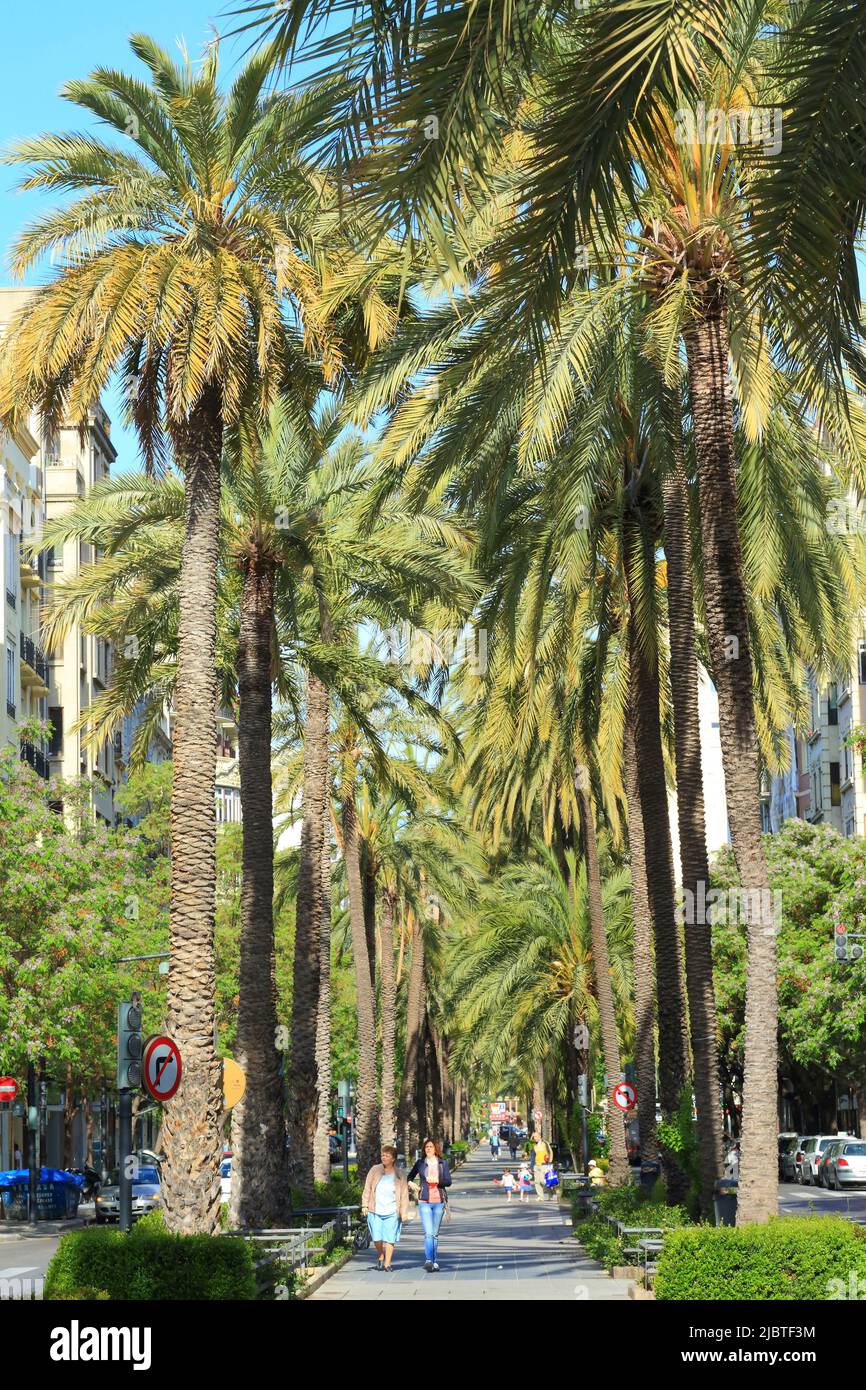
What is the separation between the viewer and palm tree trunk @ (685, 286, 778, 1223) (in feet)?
51.1

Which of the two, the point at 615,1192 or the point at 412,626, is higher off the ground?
the point at 412,626

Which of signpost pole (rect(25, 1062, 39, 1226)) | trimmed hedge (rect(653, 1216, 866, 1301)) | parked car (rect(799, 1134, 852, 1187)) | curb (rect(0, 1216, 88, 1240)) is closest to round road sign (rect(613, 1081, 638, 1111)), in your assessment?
curb (rect(0, 1216, 88, 1240))

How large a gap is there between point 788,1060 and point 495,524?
4862 cm

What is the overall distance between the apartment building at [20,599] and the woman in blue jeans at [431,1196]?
3741 centimetres

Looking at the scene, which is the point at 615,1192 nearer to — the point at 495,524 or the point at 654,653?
the point at 654,653

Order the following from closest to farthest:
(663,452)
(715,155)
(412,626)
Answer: (715,155)
(663,452)
(412,626)

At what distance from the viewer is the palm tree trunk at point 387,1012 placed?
47.6 m

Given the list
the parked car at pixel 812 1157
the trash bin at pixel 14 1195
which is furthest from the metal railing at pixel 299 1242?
the parked car at pixel 812 1157

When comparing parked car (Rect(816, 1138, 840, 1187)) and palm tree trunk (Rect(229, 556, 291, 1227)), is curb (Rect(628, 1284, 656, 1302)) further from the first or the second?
parked car (Rect(816, 1138, 840, 1187))

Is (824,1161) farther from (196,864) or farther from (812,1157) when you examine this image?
(196,864)

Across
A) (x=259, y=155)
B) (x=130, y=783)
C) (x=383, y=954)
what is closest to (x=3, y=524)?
(x=130, y=783)

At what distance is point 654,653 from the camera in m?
25.3

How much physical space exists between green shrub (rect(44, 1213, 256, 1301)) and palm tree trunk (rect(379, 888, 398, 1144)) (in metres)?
30.2

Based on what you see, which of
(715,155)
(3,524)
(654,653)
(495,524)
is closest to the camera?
(715,155)
